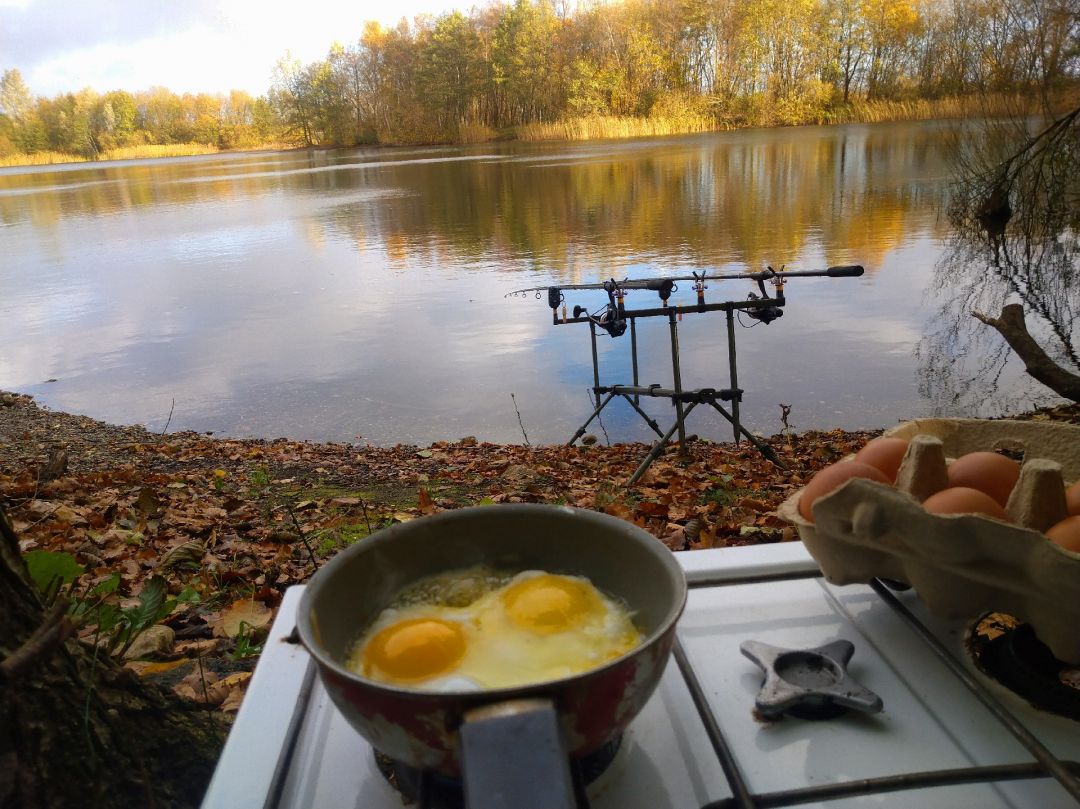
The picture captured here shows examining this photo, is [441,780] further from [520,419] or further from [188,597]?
[520,419]

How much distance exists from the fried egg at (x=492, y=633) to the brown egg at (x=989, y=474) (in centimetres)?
50

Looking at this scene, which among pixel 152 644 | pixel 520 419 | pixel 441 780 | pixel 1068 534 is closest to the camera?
pixel 441 780

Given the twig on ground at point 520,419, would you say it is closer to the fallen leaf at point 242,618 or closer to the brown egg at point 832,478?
the fallen leaf at point 242,618

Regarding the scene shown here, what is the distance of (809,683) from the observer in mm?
900

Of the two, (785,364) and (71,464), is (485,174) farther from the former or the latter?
(71,464)

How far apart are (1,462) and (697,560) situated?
4979 millimetres

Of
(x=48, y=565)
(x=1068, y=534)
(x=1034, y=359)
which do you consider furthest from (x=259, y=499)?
(x=1034, y=359)

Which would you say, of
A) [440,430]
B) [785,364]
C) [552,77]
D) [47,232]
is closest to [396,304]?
[440,430]

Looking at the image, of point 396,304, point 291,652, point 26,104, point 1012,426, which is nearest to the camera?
point 291,652

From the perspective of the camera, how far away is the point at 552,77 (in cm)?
5366

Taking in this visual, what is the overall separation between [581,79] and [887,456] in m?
55.2

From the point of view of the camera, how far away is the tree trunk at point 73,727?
931 millimetres

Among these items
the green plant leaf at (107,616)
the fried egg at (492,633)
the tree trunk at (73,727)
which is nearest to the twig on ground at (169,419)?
the green plant leaf at (107,616)

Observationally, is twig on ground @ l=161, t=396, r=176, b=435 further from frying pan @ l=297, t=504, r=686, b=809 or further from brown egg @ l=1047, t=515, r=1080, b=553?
brown egg @ l=1047, t=515, r=1080, b=553
